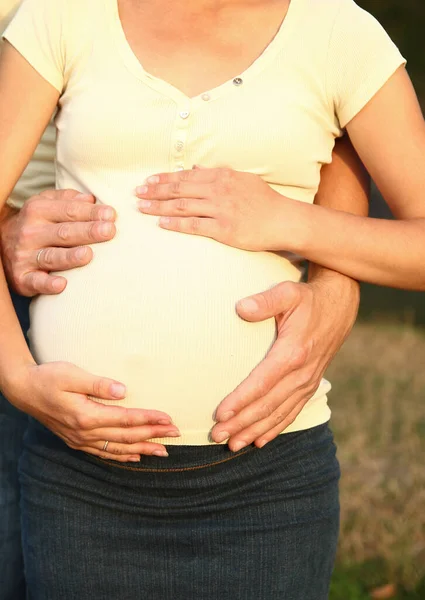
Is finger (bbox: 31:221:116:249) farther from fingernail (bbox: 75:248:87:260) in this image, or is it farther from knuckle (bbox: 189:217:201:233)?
knuckle (bbox: 189:217:201:233)

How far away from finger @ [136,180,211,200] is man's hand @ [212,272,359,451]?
24 cm

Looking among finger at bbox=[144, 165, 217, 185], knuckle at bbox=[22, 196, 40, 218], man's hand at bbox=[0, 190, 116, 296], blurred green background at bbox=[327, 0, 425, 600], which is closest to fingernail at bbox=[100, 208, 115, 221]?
man's hand at bbox=[0, 190, 116, 296]

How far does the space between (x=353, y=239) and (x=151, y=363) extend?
0.51 metres

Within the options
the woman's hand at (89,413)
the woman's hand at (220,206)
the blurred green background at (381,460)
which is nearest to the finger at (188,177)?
the woman's hand at (220,206)

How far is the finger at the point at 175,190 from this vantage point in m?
1.93

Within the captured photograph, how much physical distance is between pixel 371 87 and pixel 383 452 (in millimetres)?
2623

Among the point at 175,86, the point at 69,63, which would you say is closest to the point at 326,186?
the point at 175,86

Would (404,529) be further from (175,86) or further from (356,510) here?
(175,86)

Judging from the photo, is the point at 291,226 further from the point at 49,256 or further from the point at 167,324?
the point at 49,256

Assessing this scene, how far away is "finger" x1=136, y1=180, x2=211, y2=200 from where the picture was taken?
1.93m

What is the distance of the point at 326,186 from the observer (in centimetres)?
221

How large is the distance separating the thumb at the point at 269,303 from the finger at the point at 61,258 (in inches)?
12.9

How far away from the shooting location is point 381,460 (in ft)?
13.8

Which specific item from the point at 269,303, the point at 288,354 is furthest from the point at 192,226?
the point at 288,354
